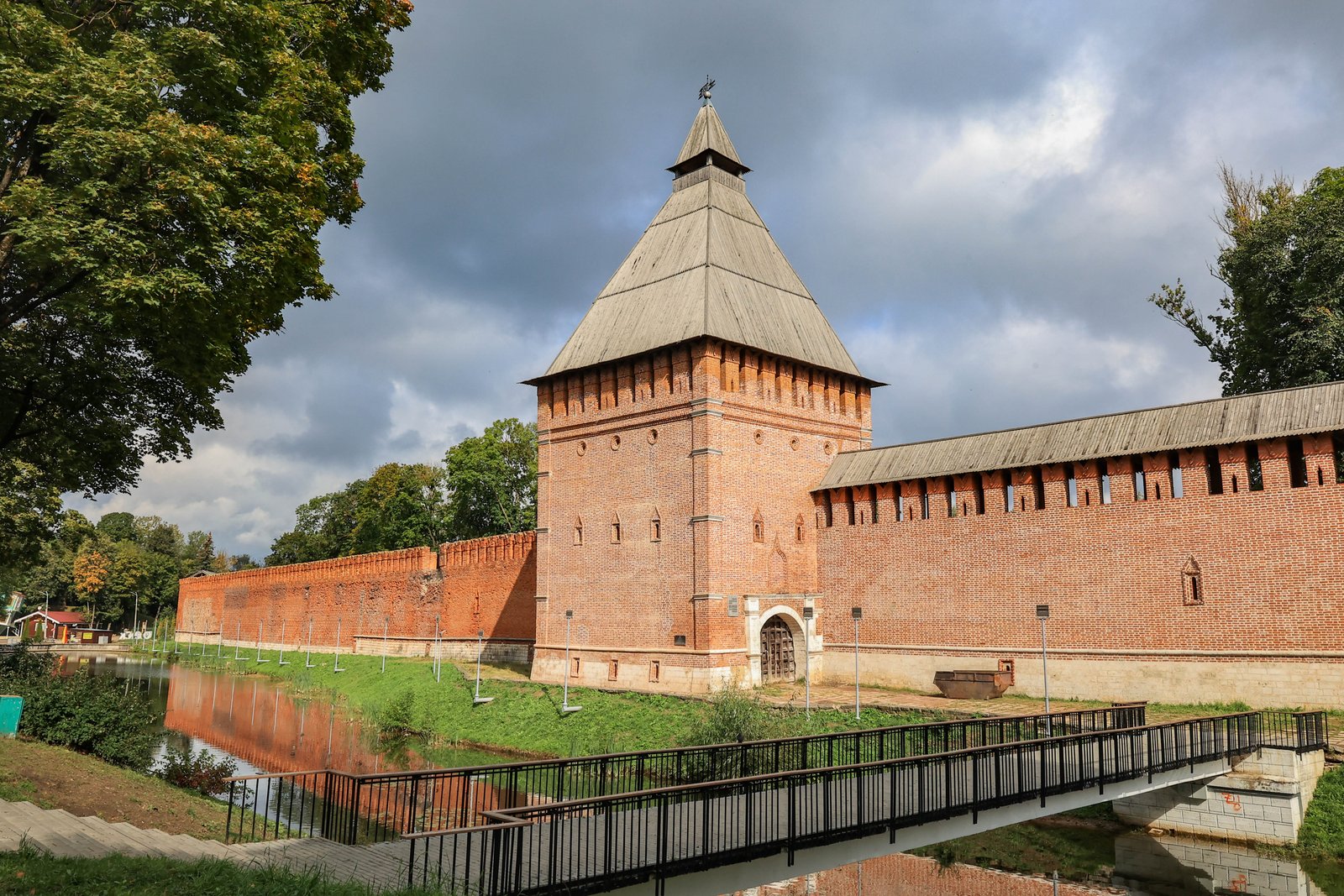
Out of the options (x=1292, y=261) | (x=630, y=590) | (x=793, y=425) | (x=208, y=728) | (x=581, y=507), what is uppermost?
(x=1292, y=261)

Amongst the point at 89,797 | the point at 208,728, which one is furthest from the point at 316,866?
the point at 208,728

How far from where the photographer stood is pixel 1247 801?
1414 cm

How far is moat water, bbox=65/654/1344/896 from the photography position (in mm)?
12875

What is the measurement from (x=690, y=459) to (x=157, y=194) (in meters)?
15.7

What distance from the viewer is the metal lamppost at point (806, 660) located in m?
18.9

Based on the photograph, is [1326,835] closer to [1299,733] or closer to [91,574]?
[1299,733]

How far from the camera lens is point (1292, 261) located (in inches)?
954

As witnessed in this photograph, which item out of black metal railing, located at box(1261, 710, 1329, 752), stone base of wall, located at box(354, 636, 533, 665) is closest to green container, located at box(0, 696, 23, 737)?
stone base of wall, located at box(354, 636, 533, 665)

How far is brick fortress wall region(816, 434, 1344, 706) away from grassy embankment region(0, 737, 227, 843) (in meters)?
15.5

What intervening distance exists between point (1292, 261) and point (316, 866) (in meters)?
26.7

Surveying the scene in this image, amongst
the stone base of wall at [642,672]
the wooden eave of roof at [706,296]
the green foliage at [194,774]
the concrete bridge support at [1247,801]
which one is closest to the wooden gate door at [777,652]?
the stone base of wall at [642,672]

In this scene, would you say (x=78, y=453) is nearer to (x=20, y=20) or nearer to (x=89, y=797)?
(x=89, y=797)

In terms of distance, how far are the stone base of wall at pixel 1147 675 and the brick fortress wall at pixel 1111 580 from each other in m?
0.03

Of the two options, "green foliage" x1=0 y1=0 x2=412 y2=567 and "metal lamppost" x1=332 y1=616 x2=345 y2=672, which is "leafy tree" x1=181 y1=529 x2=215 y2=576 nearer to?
"metal lamppost" x1=332 y1=616 x2=345 y2=672
